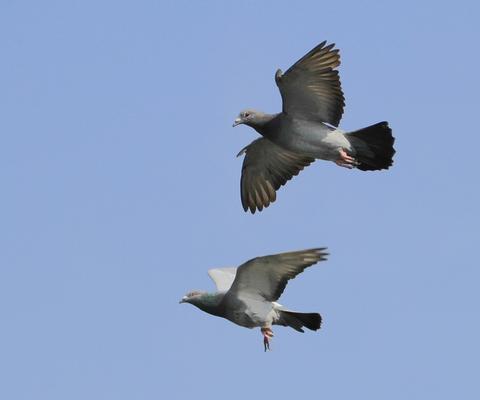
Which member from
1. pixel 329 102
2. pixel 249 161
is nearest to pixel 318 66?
pixel 329 102

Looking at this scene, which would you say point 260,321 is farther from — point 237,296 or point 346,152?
point 346,152

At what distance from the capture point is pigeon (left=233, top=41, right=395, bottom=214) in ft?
84.1

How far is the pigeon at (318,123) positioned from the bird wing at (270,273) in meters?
3.54

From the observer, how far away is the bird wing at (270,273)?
23.0 meters

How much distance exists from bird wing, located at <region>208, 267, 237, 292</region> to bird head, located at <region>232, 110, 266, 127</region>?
9.82 feet

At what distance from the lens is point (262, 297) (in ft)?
78.8

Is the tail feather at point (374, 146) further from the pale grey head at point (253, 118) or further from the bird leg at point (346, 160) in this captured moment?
the pale grey head at point (253, 118)

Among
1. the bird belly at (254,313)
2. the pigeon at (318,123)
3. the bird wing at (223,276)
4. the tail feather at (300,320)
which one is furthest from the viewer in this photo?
the pigeon at (318,123)

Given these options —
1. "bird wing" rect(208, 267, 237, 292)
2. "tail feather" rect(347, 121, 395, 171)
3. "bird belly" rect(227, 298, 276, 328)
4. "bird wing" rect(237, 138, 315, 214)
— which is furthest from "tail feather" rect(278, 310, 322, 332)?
"bird wing" rect(237, 138, 315, 214)

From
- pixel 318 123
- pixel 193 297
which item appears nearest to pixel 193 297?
pixel 193 297

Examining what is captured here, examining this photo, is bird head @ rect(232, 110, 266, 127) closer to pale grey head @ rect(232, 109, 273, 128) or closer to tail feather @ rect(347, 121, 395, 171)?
pale grey head @ rect(232, 109, 273, 128)

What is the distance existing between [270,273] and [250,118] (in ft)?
14.4

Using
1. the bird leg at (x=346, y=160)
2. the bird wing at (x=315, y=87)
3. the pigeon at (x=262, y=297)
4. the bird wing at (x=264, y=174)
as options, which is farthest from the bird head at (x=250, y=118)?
the pigeon at (x=262, y=297)

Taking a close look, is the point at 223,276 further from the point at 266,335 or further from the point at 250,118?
the point at 250,118
